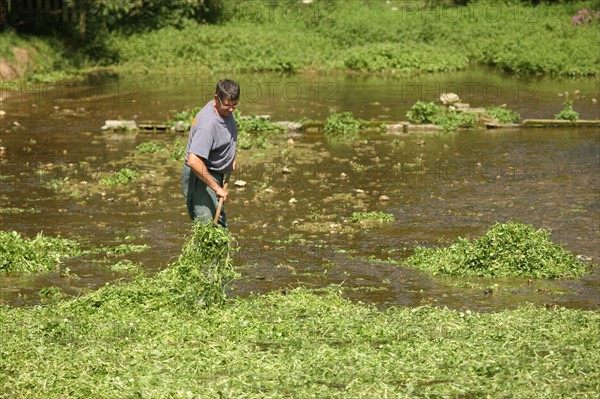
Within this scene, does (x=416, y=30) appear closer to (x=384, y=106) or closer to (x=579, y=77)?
(x=579, y=77)

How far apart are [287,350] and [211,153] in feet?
7.86

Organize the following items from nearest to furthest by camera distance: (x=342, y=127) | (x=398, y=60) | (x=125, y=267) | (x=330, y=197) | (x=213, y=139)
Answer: (x=213, y=139) → (x=125, y=267) → (x=330, y=197) → (x=342, y=127) → (x=398, y=60)

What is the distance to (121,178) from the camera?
15.9 meters

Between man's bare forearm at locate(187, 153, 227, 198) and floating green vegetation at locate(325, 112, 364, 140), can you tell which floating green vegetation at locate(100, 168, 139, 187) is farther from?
man's bare forearm at locate(187, 153, 227, 198)

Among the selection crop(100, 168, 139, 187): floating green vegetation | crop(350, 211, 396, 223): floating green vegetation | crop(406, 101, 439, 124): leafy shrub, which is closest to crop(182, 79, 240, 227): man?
crop(350, 211, 396, 223): floating green vegetation

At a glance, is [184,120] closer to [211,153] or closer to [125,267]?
[125,267]

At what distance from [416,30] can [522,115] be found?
38.2 ft

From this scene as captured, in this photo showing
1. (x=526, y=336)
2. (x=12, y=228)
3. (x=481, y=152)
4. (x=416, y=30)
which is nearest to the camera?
(x=526, y=336)

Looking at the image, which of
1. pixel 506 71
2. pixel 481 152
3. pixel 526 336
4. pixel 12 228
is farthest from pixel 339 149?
pixel 506 71

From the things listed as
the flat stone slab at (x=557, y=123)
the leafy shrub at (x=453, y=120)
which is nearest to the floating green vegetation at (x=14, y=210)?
the leafy shrub at (x=453, y=120)

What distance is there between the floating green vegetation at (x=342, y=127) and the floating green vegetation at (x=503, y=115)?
113 inches

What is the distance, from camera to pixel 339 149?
18469mm

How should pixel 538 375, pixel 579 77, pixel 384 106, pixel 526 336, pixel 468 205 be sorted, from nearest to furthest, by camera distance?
pixel 538 375 < pixel 526 336 < pixel 468 205 < pixel 384 106 < pixel 579 77

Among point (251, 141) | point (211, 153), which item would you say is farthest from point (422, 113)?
point (211, 153)
